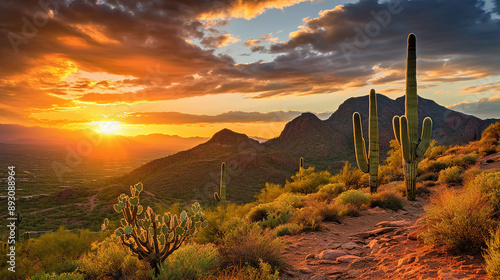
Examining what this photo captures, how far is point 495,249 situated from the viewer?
5.00 metres

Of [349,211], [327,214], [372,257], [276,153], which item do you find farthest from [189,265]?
[276,153]

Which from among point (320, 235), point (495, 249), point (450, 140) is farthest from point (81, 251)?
point (450, 140)

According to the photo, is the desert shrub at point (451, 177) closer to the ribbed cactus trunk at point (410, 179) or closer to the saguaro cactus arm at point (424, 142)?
the saguaro cactus arm at point (424, 142)

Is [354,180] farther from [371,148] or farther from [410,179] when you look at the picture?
[410,179]

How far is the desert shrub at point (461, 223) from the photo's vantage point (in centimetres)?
571

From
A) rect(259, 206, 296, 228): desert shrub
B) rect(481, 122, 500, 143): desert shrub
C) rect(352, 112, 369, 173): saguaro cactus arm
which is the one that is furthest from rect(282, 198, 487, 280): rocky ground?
rect(481, 122, 500, 143): desert shrub

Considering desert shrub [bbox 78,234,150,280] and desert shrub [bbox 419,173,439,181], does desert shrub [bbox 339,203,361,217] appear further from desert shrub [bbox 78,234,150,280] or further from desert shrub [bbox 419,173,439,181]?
desert shrub [bbox 419,173,439,181]

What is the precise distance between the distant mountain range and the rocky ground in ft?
140

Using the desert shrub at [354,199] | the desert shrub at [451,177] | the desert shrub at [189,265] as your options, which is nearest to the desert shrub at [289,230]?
the desert shrub at [189,265]

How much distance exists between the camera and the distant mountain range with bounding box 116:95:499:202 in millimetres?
63566

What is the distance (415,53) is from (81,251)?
17.8 metres

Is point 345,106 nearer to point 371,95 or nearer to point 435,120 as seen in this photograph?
point 435,120

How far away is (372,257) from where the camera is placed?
23.2 ft

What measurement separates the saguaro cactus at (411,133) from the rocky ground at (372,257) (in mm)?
5805
